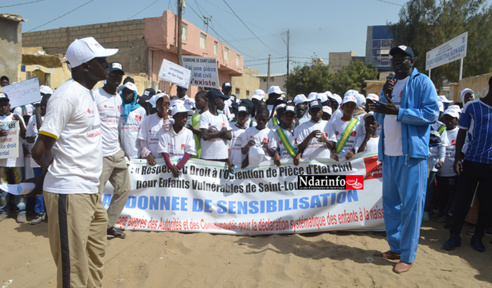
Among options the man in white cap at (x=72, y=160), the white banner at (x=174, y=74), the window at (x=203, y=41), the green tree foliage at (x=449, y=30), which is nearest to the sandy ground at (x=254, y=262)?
the man in white cap at (x=72, y=160)

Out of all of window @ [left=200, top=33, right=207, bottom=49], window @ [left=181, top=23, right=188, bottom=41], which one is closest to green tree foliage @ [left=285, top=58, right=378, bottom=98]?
window @ [left=200, top=33, right=207, bottom=49]

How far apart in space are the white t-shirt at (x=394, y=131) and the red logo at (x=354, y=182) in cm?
111

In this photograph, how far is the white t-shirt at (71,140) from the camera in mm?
2488

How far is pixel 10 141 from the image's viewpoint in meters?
5.70

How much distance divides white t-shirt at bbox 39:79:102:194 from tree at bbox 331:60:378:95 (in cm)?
3316

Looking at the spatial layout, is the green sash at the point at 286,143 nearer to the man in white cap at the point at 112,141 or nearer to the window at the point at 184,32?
the man in white cap at the point at 112,141

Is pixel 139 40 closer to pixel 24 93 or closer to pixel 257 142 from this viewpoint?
pixel 24 93

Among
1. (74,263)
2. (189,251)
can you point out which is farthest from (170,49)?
(74,263)

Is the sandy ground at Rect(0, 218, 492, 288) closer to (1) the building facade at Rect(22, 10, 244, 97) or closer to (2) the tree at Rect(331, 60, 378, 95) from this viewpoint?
(1) the building facade at Rect(22, 10, 244, 97)

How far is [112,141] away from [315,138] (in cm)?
283

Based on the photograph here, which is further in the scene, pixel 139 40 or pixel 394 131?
pixel 139 40

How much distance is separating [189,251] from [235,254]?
58 cm

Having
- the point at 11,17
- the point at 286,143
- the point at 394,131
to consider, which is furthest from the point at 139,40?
the point at 394,131

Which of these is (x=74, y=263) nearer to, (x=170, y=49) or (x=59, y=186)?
(x=59, y=186)
